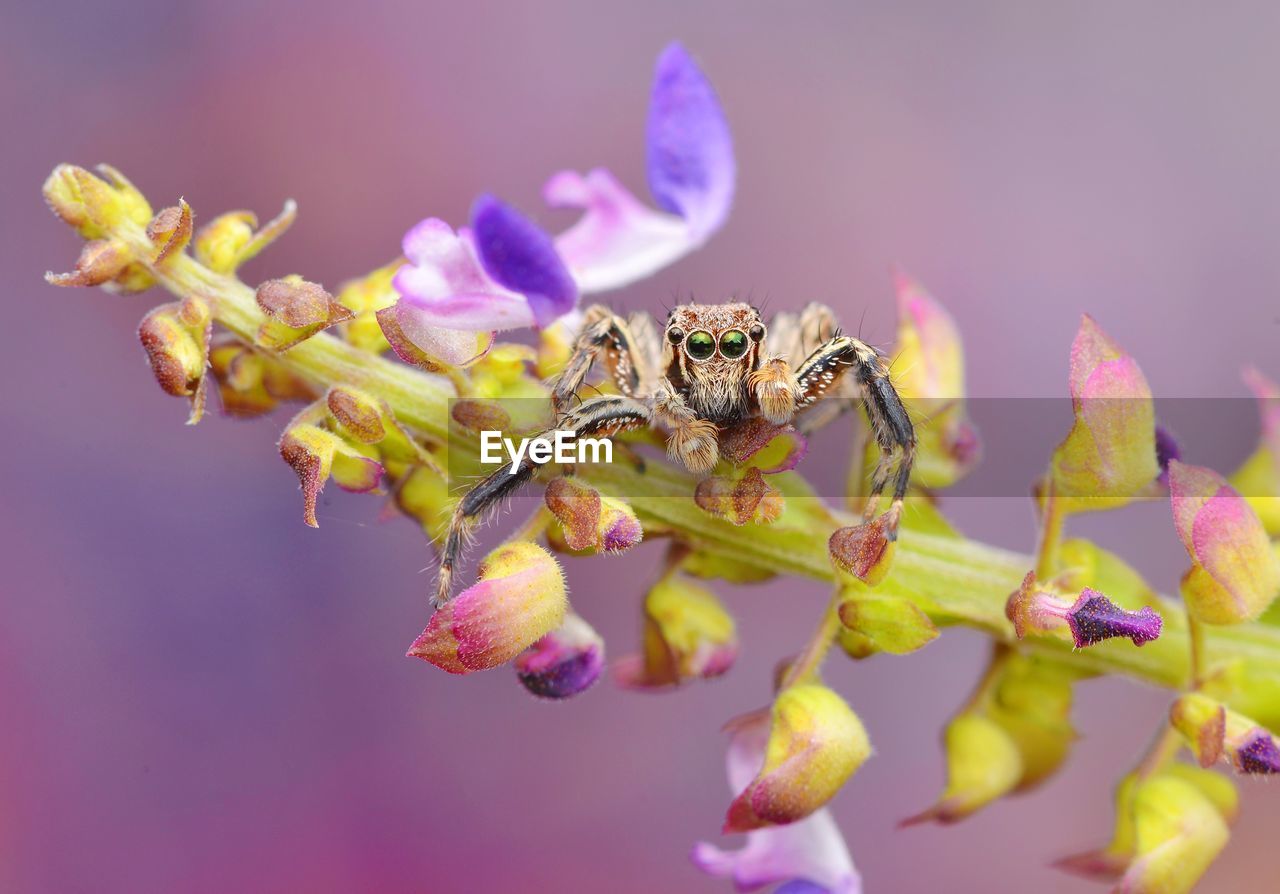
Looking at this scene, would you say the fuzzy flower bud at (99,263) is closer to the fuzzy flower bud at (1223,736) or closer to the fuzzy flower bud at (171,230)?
the fuzzy flower bud at (171,230)

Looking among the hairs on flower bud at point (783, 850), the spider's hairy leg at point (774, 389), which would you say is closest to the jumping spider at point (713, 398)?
the spider's hairy leg at point (774, 389)

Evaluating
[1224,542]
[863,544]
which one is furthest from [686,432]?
[1224,542]

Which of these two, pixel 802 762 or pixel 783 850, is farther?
pixel 783 850

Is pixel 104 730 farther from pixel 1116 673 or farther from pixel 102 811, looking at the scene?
pixel 1116 673

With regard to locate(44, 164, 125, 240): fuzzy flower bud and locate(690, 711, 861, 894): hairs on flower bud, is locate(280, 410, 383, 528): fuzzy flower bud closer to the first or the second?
locate(44, 164, 125, 240): fuzzy flower bud

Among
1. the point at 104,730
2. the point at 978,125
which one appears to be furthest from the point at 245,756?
the point at 978,125

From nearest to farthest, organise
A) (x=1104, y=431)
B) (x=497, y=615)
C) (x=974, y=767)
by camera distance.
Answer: (x=497, y=615), (x=1104, y=431), (x=974, y=767)

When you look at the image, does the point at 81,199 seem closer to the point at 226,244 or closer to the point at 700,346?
the point at 226,244
